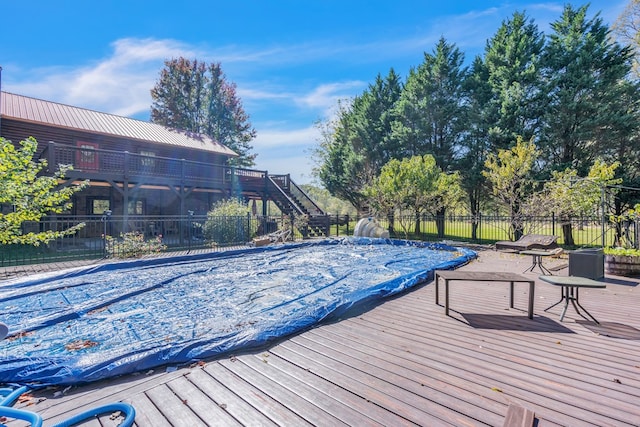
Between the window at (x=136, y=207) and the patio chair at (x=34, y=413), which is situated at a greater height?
the window at (x=136, y=207)

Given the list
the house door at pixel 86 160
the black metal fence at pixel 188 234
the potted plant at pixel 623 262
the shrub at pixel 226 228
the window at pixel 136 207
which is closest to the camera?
the potted plant at pixel 623 262

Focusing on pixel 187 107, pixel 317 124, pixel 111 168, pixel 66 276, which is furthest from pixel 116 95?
pixel 66 276

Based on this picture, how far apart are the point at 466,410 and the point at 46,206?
801 cm

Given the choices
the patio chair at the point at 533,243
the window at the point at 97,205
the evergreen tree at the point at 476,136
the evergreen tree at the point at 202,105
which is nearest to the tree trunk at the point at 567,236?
the evergreen tree at the point at 476,136

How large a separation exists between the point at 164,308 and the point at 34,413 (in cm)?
217

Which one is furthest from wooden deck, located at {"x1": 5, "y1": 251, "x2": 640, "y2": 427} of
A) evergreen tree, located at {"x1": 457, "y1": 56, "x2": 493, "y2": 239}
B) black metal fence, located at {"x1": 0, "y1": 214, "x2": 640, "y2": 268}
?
evergreen tree, located at {"x1": 457, "y1": 56, "x2": 493, "y2": 239}

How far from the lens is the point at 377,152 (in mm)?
19281

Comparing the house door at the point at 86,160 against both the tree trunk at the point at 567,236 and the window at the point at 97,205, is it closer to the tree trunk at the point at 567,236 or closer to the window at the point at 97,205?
the window at the point at 97,205

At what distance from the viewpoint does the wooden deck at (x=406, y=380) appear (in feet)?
6.23

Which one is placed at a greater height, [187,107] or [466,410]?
[187,107]

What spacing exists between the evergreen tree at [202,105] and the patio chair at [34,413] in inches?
1089

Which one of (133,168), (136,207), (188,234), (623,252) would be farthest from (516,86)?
(136,207)

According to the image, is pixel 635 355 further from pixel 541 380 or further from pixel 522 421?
pixel 522 421

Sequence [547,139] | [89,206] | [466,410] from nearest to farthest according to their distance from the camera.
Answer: [466,410]
[547,139]
[89,206]
